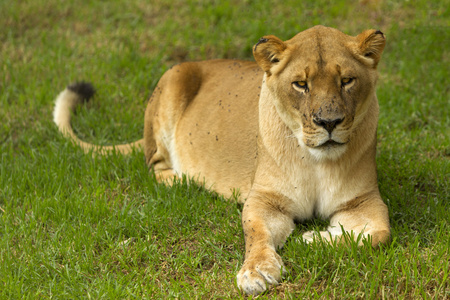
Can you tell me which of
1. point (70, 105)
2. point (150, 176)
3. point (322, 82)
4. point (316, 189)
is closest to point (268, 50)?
point (322, 82)

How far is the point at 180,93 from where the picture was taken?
464 cm

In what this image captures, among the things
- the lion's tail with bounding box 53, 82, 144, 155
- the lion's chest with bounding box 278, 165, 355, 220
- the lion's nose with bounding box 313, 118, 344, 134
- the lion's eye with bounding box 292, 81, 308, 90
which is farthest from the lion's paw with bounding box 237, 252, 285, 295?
the lion's tail with bounding box 53, 82, 144, 155

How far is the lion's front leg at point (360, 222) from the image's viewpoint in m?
3.09

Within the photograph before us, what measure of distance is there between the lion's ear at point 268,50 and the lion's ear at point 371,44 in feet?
1.34

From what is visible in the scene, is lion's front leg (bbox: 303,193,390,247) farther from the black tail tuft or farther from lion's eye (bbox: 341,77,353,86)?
the black tail tuft

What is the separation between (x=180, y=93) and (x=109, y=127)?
931mm

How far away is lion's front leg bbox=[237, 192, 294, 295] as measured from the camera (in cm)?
284

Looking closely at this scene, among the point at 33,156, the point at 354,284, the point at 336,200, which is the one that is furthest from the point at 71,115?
the point at 354,284

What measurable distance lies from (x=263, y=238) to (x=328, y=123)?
689mm

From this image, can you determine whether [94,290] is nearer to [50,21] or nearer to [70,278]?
[70,278]

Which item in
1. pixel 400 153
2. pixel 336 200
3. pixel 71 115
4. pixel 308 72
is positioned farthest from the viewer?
pixel 71 115

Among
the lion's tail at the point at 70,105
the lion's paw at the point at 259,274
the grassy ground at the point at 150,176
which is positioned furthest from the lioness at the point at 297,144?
the lion's tail at the point at 70,105

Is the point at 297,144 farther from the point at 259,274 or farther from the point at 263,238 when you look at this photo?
the point at 259,274

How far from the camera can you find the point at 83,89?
5.19 m
